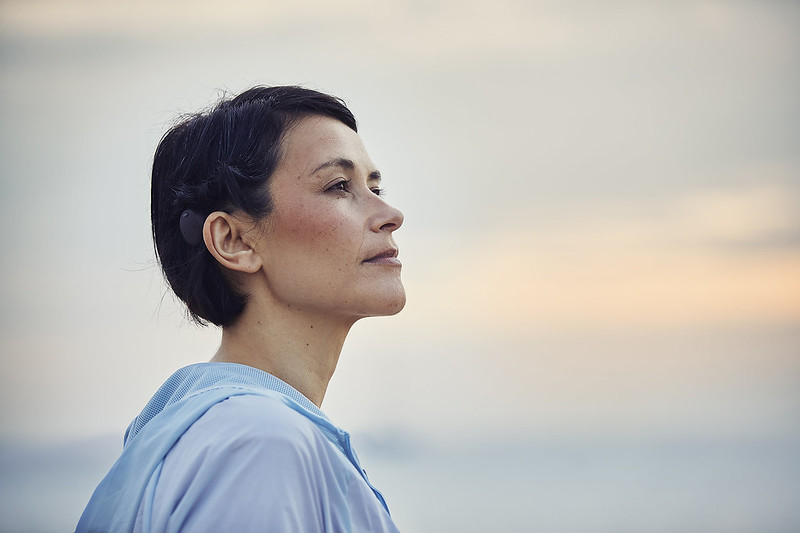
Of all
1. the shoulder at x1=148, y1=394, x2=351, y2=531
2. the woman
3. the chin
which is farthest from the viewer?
the chin

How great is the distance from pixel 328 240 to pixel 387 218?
17cm

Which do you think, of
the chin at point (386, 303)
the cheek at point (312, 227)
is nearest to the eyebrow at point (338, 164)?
the cheek at point (312, 227)

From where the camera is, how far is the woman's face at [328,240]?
2.29 metres

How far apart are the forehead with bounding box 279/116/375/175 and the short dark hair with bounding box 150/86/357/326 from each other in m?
0.03

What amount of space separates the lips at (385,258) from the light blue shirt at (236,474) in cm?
49

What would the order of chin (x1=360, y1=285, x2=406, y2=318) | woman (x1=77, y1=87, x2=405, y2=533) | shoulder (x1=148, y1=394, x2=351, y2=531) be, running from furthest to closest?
chin (x1=360, y1=285, x2=406, y2=318)
woman (x1=77, y1=87, x2=405, y2=533)
shoulder (x1=148, y1=394, x2=351, y2=531)

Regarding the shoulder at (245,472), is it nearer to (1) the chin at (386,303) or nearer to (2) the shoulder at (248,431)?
(2) the shoulder at (248,431)

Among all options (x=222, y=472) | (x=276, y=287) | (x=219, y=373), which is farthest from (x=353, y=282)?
→ (x=222, y=472)

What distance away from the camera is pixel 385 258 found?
7.68ft

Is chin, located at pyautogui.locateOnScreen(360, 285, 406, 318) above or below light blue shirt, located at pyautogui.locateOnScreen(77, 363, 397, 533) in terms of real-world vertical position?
above

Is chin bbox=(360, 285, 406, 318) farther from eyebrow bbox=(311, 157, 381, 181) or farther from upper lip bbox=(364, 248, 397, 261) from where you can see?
eyebrow bbox=(311, 157, 381, 181)

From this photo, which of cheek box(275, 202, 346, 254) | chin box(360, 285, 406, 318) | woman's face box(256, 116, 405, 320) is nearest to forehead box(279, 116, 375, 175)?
woman's face box(256, 116, 405, 320)

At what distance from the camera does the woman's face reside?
2.29m

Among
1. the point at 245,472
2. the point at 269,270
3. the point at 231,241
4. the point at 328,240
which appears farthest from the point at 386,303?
the point at 245,472
